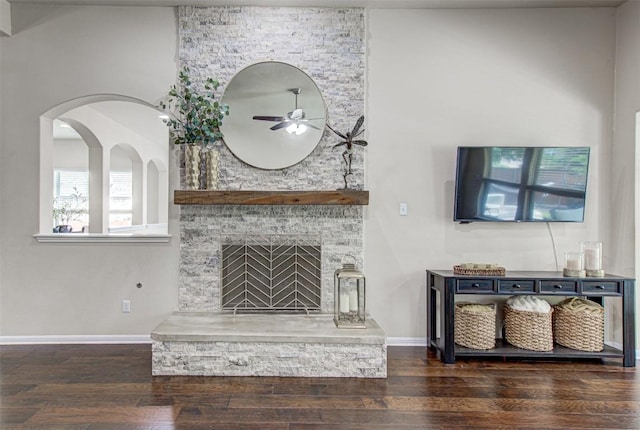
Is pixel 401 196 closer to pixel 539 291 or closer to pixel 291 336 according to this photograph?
pixel 539 291

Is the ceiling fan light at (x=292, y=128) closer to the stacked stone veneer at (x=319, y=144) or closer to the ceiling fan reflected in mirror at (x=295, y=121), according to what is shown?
the ceiling fan reflected in mirror at (x=295, y=121)

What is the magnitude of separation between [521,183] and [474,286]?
104cm

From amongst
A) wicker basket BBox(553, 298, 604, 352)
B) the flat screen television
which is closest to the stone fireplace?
the flat screen television

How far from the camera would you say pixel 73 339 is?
3.88m

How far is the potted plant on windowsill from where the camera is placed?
3.73 metres

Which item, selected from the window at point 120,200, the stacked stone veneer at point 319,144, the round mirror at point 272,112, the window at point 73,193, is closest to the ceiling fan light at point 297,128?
the round mirror at point 272,112

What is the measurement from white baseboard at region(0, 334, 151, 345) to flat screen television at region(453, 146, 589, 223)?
3222 millimetres

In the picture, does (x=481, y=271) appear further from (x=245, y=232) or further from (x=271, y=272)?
(x=245, y=232)

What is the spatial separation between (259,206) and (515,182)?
2318mm

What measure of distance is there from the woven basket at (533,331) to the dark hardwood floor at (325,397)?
0.16 meters

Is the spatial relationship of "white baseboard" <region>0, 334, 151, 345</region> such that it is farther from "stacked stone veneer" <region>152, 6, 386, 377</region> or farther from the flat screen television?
the flat screen television

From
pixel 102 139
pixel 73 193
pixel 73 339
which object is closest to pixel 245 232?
pixel 73 339

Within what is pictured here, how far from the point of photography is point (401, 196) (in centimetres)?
395

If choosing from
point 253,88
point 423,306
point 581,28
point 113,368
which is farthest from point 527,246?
point 113,368
